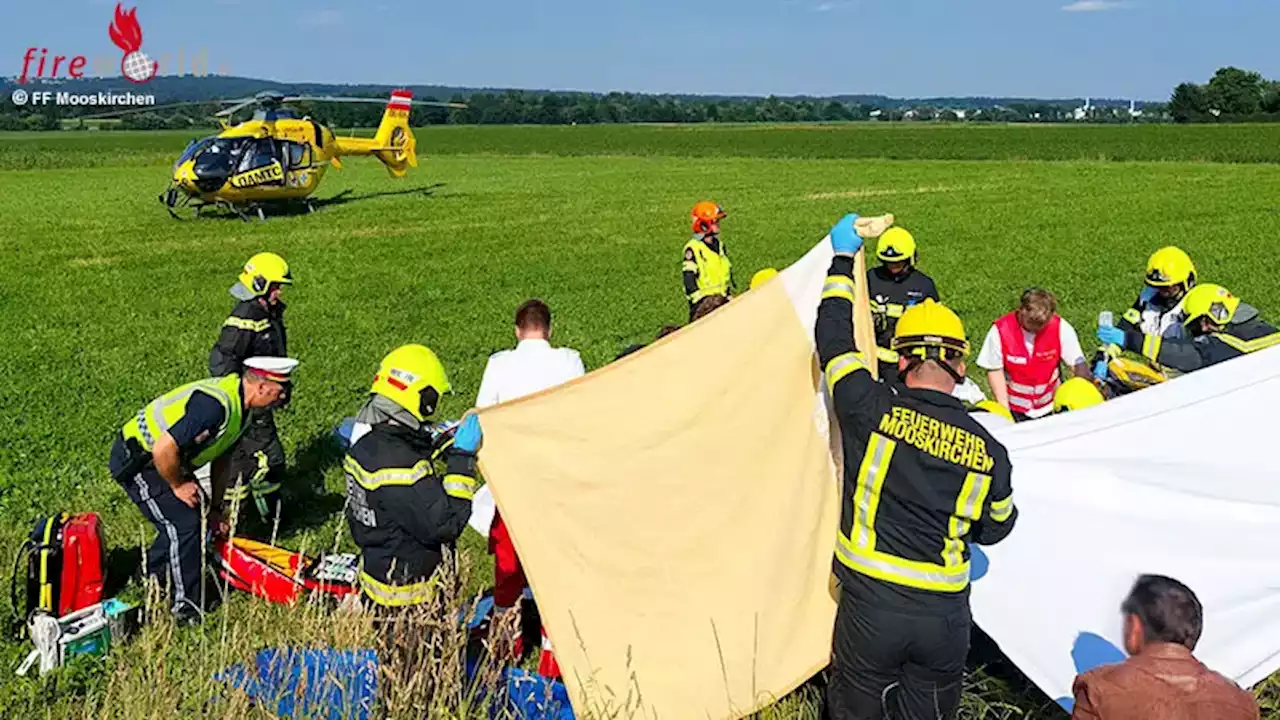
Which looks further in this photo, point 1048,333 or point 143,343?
point 143,343

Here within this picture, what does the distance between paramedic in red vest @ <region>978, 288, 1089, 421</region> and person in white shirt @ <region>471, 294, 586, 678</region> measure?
3.49 metres

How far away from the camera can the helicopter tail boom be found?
37.7m

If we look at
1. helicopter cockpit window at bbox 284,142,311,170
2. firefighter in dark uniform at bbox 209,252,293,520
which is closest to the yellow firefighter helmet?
firefighter in dark uniform at bbox 209,252,293,520

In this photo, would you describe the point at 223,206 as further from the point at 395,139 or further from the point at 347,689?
the point at 347,689

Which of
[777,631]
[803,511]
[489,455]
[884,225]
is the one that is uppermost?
[884,225]

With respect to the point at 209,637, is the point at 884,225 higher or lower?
higher

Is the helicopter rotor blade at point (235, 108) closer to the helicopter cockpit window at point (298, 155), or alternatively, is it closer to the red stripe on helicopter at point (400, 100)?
the helicopter cockpit window at point (298, 155)

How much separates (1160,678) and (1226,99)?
429 ft

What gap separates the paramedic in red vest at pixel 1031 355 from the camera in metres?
8.07

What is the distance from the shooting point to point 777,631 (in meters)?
4.78

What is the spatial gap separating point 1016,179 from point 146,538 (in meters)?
39.0

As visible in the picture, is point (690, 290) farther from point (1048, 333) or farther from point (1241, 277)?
point (1241, 277)

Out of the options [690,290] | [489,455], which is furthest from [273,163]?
[489,455]

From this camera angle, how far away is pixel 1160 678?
365 centimetres
